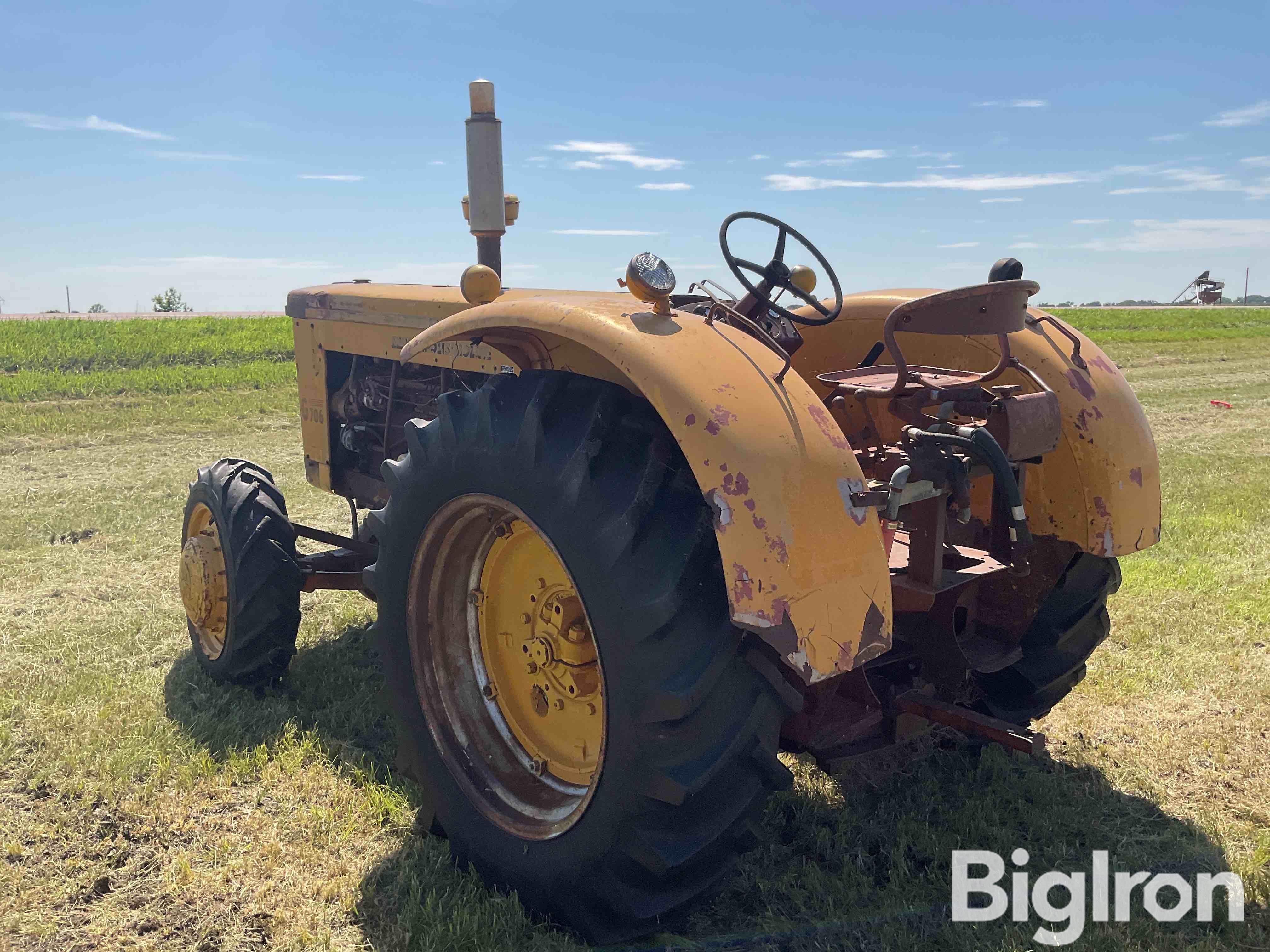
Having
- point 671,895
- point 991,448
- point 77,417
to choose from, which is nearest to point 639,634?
point 671,895

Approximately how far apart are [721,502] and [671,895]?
874 mm

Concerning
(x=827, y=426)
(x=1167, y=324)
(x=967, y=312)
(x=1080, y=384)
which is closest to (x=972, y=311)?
(x=967, y=312)

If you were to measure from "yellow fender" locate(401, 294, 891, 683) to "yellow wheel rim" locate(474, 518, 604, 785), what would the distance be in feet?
1.95

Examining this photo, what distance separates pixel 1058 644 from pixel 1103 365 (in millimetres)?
859

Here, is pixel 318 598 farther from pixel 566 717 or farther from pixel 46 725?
pixel 566 717

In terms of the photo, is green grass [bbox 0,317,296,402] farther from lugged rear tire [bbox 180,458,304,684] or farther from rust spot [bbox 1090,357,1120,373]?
rust spot [bbox 1090,357,1120,373]

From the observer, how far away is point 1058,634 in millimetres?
2898

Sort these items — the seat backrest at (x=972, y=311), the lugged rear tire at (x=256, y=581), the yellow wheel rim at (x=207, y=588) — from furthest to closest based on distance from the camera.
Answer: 1. the yellow wheel rim at (x=207, y=588)
2. the lugged rear tire at (x=256, y=581)
3. the seat backrest at (x=972, y=311)

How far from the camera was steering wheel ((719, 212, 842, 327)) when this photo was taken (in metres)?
2.89

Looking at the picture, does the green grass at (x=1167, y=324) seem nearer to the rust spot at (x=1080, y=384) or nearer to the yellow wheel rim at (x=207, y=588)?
the rust spot at (x=1080, y=384)

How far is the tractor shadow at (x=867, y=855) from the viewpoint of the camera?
2262 millimetres

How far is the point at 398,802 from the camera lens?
9.52 feet
